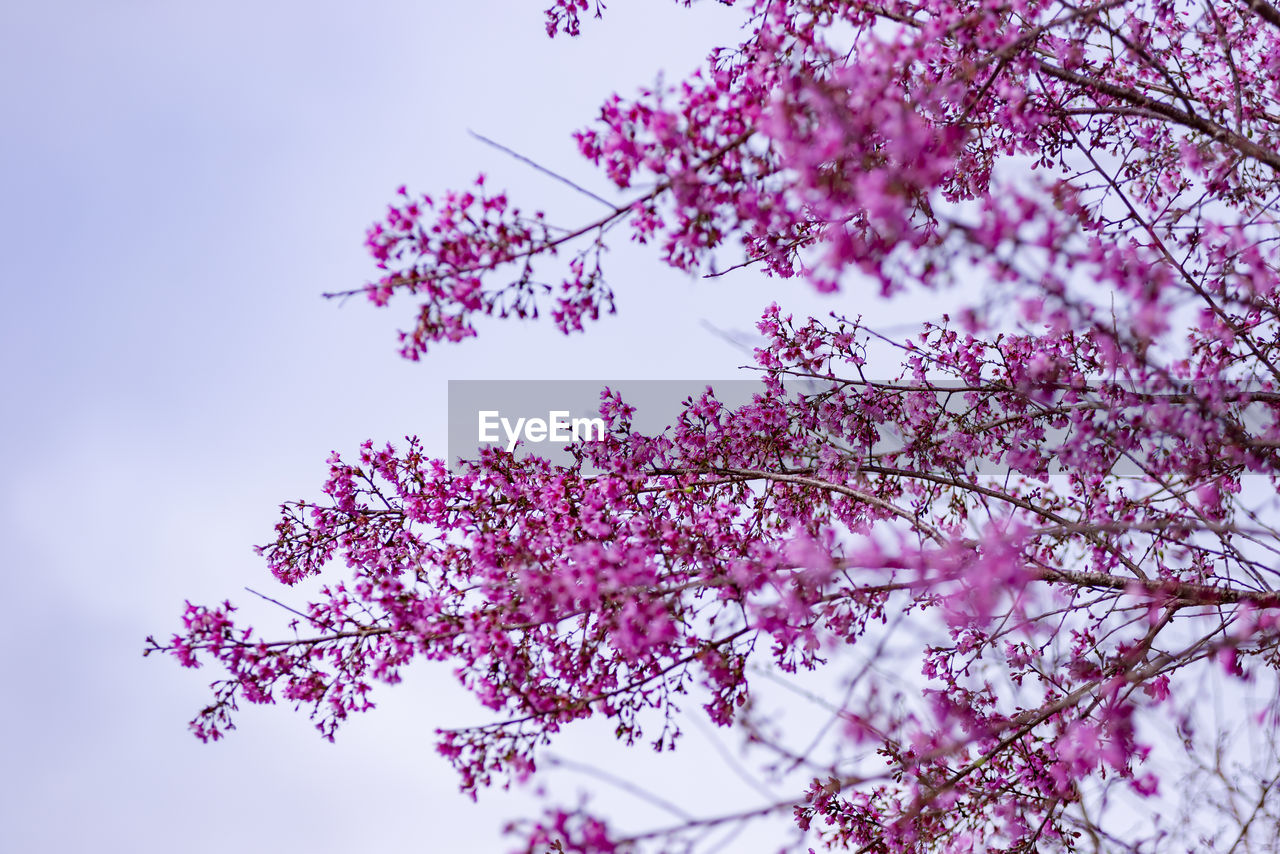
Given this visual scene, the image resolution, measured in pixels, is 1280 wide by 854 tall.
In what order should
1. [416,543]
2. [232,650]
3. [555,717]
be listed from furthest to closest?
1. [416,543]
2. [232,650]
3. [555,717]

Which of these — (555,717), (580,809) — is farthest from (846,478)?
(580,809)

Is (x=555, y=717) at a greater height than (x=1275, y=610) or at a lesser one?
lesser

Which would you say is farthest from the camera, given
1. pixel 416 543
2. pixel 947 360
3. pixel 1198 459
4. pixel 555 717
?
pixel 947 360

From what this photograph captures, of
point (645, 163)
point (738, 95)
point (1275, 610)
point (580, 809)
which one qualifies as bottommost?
point (580, 809)

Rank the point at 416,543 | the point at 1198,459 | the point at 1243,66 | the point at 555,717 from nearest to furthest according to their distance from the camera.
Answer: the point at 555,717 → the point at 1198,459 → the point at 416,543 → the point at 1243,66

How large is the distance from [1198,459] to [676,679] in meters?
3.02

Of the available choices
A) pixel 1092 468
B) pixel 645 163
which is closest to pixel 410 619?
pixel 645 163

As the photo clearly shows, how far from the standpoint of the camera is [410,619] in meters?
4.20

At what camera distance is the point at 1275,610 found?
→ 4406 mm

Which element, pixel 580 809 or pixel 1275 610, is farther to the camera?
pixel 1275 610

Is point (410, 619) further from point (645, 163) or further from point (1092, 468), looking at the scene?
point (1092, 468)

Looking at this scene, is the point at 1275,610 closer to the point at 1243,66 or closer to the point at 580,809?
the point at 580,809

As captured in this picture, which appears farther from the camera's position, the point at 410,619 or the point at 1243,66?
the point at 1243,66

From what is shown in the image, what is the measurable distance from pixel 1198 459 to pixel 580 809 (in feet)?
12.1
